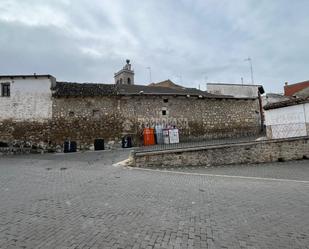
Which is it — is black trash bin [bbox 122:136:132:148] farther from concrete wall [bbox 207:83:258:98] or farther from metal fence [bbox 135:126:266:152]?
concrete wall [bbox 207:83:258:98]

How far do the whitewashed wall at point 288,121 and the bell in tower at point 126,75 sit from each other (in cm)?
3106

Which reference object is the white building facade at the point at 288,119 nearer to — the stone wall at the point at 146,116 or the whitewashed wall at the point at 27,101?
the stone wall at the point at 146,116

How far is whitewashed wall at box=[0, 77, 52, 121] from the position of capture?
2088cm

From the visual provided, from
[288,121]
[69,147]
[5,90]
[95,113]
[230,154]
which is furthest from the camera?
[95,113]

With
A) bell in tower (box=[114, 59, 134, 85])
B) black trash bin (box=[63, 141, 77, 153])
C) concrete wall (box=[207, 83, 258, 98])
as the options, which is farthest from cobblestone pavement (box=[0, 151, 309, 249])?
bell in tower (box=[114, 59, 134, 85])

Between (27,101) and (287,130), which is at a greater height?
(27,101)

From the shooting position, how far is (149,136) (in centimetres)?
2114

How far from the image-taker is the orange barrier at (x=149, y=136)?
21.0 metres

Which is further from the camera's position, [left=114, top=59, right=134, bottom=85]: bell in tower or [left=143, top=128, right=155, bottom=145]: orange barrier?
[left=114, top=59, right=134, bottom=85]: bell in tower

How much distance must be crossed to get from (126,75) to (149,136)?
1061 inches

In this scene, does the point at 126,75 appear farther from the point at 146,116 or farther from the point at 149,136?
the point at 149,136

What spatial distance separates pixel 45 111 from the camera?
21.0 meters

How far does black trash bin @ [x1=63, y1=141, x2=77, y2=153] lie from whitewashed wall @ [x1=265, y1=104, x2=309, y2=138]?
14938mm

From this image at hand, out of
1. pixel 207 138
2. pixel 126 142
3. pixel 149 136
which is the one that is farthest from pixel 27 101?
pixel 207 138
